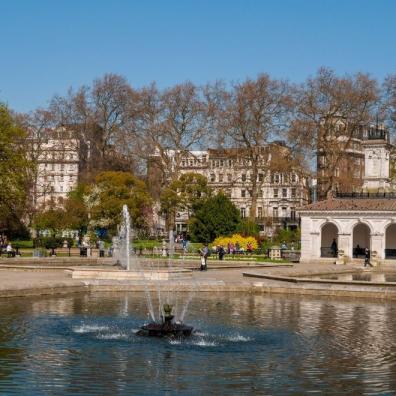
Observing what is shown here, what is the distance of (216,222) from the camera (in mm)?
67625

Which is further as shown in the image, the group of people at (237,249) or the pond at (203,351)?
the group of people at (237,249)

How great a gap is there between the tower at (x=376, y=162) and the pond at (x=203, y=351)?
4522cm

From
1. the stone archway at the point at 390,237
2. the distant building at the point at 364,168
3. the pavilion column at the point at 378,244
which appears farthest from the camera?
the distant building at the point at 364,168

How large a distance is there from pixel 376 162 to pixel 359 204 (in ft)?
50.5

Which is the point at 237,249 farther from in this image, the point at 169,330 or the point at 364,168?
the point at 169,330

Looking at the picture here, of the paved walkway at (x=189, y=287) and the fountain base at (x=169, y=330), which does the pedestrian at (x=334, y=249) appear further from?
the fountain base at (x=169, y=330)

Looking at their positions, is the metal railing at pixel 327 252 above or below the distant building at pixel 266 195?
below

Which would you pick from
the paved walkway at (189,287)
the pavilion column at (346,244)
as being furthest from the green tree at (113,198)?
the paved walkway at (189,287)

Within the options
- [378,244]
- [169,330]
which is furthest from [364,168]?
[169,330]

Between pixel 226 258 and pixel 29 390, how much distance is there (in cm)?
4084

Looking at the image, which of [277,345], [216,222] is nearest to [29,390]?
[277,345]

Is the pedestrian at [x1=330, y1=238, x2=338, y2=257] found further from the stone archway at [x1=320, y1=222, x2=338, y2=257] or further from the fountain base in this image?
the fountain base

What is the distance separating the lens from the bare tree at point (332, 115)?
72.0 meters

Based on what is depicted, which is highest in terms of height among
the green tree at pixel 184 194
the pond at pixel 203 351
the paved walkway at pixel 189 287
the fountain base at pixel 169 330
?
the green tree at pixel 184 194
